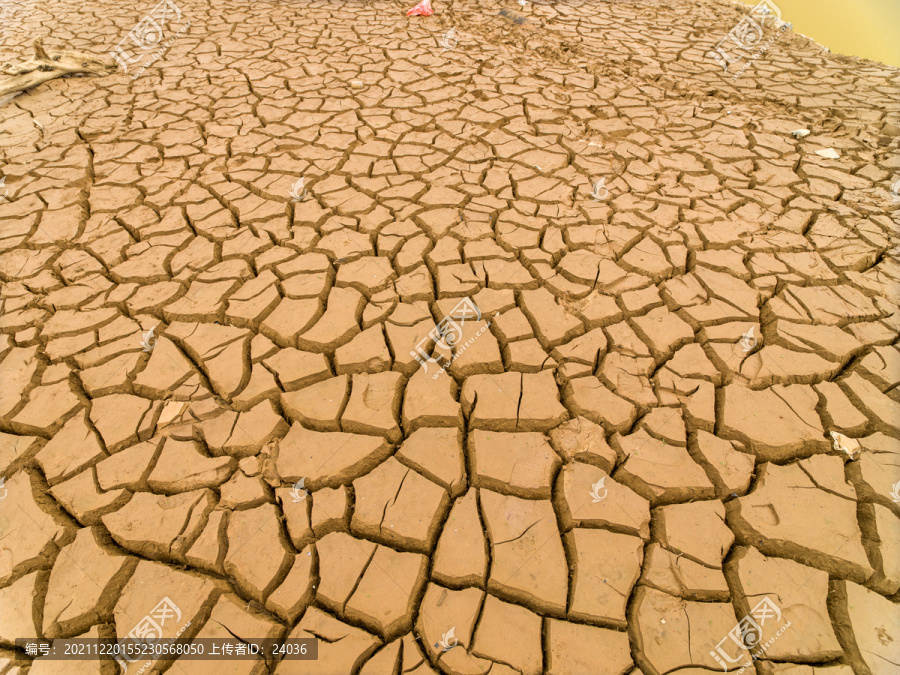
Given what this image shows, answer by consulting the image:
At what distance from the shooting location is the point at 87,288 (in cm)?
232

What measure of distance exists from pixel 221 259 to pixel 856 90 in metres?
5.67

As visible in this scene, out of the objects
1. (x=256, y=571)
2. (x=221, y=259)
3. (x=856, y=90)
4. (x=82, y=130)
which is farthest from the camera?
(x=856, y=90)

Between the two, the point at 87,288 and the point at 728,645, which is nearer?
the point at 728,645

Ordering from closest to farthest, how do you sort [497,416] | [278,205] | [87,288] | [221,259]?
1. [497,416]
2. [87,288]
3. [221,259]
4. [278,205]

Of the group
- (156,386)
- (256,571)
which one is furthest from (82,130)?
(256,571)

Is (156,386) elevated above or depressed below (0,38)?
below

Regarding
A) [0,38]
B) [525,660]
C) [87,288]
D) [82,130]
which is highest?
[0,38]

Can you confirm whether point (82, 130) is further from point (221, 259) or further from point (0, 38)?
point (0, 38)
